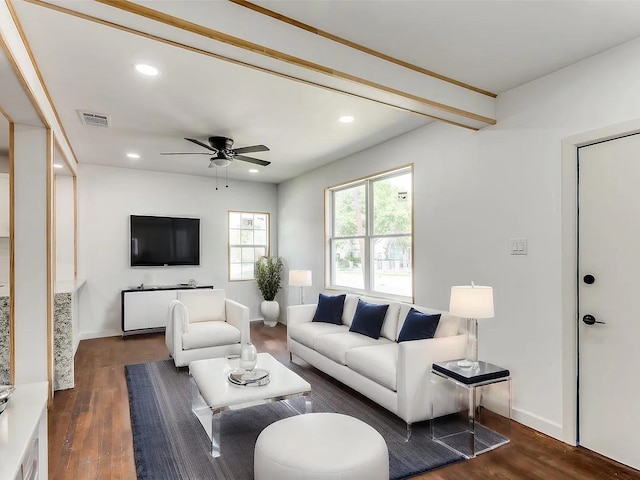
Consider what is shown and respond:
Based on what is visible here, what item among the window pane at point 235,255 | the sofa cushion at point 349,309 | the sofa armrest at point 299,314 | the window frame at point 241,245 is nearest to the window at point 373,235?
the sofa cushion at point 349,309

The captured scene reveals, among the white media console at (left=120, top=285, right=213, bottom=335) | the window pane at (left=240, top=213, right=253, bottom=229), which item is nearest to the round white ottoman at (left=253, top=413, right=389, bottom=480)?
the white media console at (left=120, top=285, right=213, bottom=335)

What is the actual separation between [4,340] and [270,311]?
3.92 m

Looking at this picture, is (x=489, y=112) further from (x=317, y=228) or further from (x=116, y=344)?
(x=116, y=344)

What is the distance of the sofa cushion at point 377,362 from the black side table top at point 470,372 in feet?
1.11

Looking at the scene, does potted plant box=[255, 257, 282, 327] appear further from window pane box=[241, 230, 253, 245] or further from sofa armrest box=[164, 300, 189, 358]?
sofa armrest box=[164, 300, 189, 358]

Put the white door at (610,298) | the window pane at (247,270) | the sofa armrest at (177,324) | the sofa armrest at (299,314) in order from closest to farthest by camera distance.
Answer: the white door at (610,298) → the sofa armrest at (177,324) → the sofa armrest at (299,314) → the window pane at (247,270)

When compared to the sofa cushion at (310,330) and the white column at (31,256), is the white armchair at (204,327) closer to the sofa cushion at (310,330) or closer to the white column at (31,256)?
the sofa cushion at (310,330)

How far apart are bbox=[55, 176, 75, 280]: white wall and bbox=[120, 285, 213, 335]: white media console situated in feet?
2.74

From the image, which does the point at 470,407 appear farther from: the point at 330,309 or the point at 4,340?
the point at 4,340

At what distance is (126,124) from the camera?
4.03 m

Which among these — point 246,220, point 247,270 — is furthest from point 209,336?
point 246,220

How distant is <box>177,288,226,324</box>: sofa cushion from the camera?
15.9ft

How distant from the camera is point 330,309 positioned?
4598mm

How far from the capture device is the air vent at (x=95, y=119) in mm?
3711
